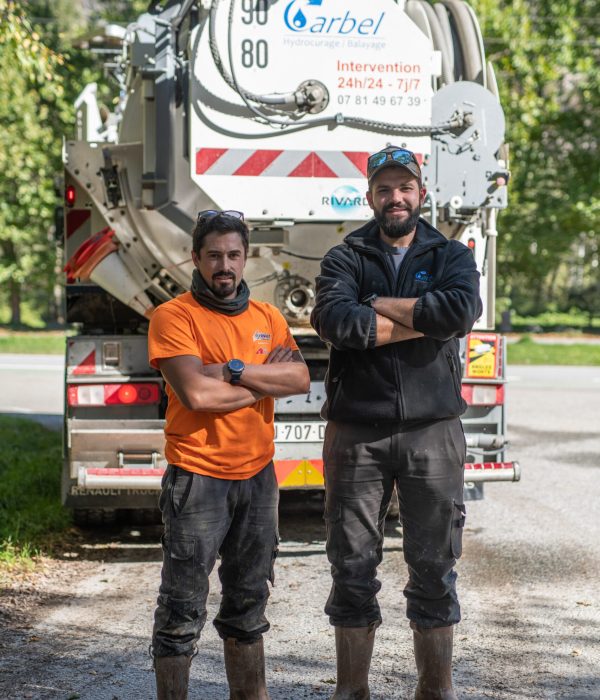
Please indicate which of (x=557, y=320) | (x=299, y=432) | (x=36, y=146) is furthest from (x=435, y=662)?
(x=557, y=320)

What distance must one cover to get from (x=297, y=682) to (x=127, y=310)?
3195 millimetres

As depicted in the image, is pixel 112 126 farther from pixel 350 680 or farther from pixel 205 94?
pixel 350 680

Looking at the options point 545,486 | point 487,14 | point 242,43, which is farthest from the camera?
point 487,14

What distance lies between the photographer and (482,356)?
638cm

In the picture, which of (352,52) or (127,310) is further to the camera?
(127,310)

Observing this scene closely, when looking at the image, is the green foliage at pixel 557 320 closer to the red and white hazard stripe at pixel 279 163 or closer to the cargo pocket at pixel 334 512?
the red and white hazard stripe at pixel 279 163

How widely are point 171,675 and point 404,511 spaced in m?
1.01

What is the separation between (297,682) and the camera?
417 centimetres

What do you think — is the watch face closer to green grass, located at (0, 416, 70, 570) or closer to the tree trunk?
green grass, located at (0, 416, 70, 570)

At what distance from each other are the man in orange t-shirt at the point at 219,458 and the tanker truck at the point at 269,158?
6.52ft

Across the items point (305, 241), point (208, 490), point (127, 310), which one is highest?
point (305, 241)

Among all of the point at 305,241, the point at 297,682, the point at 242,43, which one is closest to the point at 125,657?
the point at 297,682

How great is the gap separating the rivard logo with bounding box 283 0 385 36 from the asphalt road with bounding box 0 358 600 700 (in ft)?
9.87

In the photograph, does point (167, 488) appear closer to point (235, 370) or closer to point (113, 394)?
point (235, 370)
